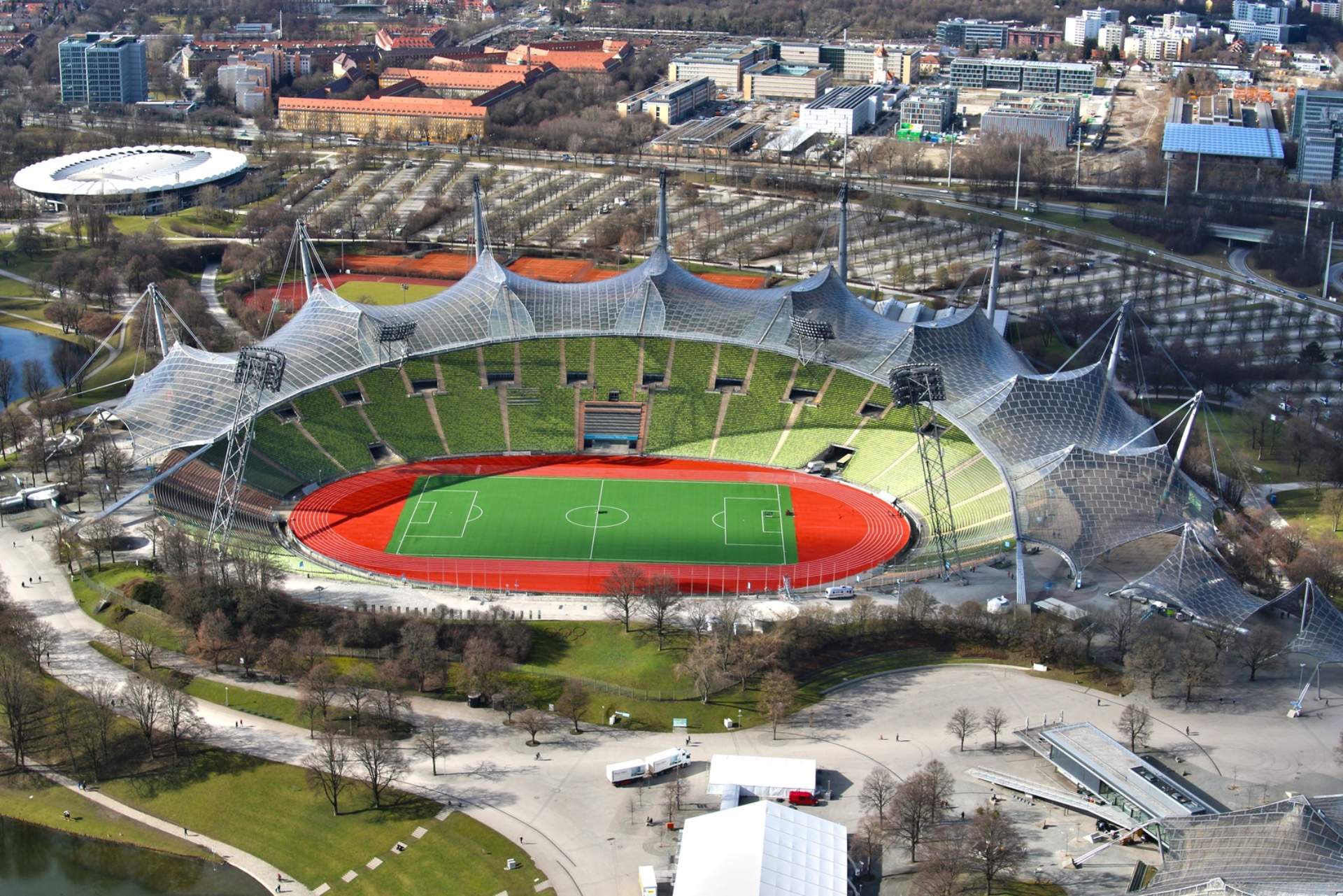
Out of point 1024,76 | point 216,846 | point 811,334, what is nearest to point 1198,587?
point 811,334

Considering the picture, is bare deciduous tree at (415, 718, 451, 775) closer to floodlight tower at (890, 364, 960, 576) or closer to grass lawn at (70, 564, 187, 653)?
grass lawn at (70, 564, 187, 653)

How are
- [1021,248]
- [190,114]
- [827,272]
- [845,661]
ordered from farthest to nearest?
[190,114] → [1021,248] → [827,272] → [845,661]

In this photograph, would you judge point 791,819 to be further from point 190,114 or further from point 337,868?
point 190,114

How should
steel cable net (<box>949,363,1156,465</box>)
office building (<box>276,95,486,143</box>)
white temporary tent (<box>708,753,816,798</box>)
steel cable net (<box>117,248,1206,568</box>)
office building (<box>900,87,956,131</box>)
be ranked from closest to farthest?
white temporary tent (<box>708,753,816,798</box>), steel cable net (<box>117,248,1206,568</box>), steel cable net (<box>949,363,1156,465</box>), office building (<box>276,95,486,143</box>), office building (<box>900,87,956,131</box>)

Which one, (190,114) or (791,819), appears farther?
(190,114)

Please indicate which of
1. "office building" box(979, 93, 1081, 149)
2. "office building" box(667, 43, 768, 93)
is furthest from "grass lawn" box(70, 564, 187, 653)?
"office building" box(667, 43, 768, 93)

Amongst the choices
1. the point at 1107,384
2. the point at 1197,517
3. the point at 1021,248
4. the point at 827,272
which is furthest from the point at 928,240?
the point at 1197,517
